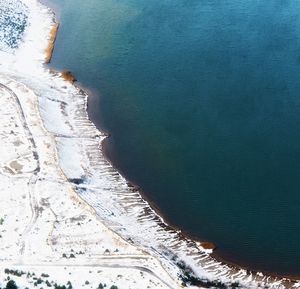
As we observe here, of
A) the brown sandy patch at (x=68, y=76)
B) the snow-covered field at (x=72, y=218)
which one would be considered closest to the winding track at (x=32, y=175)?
the snow-covered field at (x=72, y=218)

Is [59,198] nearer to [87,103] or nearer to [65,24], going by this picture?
[87,103]

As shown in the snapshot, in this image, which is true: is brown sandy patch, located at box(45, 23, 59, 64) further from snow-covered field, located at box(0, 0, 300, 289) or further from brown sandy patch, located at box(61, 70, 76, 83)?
snow-covered field, located at box(0, 0, 300, 289)

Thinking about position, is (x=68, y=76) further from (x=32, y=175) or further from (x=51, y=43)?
(x=32, y=175)

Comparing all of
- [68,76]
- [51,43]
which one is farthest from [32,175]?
[51,43]

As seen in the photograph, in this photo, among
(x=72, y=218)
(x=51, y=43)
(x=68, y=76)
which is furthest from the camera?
(x=51, y=43)

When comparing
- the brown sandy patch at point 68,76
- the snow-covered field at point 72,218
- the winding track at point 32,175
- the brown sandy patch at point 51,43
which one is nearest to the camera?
the snow-covered field at point 72,218

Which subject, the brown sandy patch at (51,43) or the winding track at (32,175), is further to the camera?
the brown sandy patch at (51,43)

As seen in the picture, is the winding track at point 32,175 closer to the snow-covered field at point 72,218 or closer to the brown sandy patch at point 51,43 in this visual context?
the snow-covered field at point 72,218

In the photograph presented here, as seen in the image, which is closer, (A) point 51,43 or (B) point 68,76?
(B) point 68,76

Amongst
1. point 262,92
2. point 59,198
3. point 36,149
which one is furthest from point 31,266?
point 262,92
